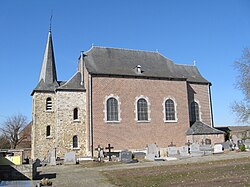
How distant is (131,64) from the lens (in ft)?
93.7

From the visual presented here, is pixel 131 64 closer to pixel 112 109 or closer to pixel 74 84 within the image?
pixel 112 109

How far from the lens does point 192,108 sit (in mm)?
30578

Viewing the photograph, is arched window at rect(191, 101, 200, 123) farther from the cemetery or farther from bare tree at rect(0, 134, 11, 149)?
bare tree at rect(0, 134, 11, 149)

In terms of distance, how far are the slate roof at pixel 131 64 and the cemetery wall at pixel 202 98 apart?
803 mm

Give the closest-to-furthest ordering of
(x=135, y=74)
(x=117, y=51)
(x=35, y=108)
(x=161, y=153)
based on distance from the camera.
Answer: (x=161, y=153) < (x=35, y=108) < (x=135, y=74) < (x=117, y=51)

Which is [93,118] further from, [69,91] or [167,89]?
[167,89]

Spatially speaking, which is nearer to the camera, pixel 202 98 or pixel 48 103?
pixel 48 103

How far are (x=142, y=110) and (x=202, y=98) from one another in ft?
27.9

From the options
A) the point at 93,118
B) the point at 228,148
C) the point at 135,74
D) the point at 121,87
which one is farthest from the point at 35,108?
the point at 228,148

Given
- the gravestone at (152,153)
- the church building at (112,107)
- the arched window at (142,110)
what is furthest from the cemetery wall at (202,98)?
the gravestone at (152,153)

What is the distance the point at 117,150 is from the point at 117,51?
A: 10742 mm

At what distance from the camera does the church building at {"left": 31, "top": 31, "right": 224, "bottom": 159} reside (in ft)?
80.9

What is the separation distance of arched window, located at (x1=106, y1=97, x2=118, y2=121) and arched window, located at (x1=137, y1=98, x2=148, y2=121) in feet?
7.63

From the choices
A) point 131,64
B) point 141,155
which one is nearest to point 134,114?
point 141,155
